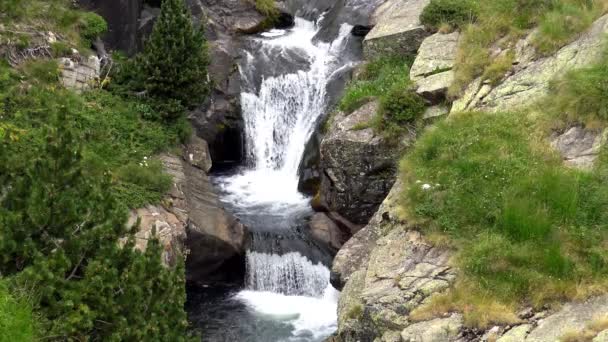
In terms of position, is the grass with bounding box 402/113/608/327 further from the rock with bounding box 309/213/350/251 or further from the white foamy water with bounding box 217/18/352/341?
the white foamy water with bounding box 217/18/352/341

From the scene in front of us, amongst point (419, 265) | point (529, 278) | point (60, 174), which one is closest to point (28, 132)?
point (60, 174)

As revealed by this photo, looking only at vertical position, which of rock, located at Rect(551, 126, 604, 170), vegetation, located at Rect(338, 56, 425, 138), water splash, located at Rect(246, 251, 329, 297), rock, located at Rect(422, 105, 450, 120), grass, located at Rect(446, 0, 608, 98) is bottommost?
water splash, located at Rect(246, 251, 329, 297)

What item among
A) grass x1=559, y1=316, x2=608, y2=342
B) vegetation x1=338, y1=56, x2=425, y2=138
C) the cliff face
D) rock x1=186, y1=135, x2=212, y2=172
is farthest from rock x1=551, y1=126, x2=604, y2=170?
rock x1=186, y1=135, x2=212, y2=172

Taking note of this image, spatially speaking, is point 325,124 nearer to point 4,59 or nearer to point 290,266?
point 290,266

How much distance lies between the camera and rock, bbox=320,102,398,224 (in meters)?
16.5

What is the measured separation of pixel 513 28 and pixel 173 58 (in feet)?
30.0

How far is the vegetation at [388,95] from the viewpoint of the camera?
1609 centimetres

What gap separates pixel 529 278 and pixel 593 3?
8.09 metres

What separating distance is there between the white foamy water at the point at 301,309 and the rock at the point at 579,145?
256 inches

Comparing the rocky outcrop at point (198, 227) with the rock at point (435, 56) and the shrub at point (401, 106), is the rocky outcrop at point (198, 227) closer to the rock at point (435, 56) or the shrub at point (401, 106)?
the shrub at point (401, 106)

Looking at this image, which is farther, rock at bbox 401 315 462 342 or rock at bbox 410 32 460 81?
rock at bbox 410 32 460 81

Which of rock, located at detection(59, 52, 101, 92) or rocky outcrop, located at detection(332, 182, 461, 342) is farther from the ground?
rock, located at detection(59, 52, 101, 92)

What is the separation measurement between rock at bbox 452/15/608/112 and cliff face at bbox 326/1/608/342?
0.02 m

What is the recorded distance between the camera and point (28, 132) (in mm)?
14328
